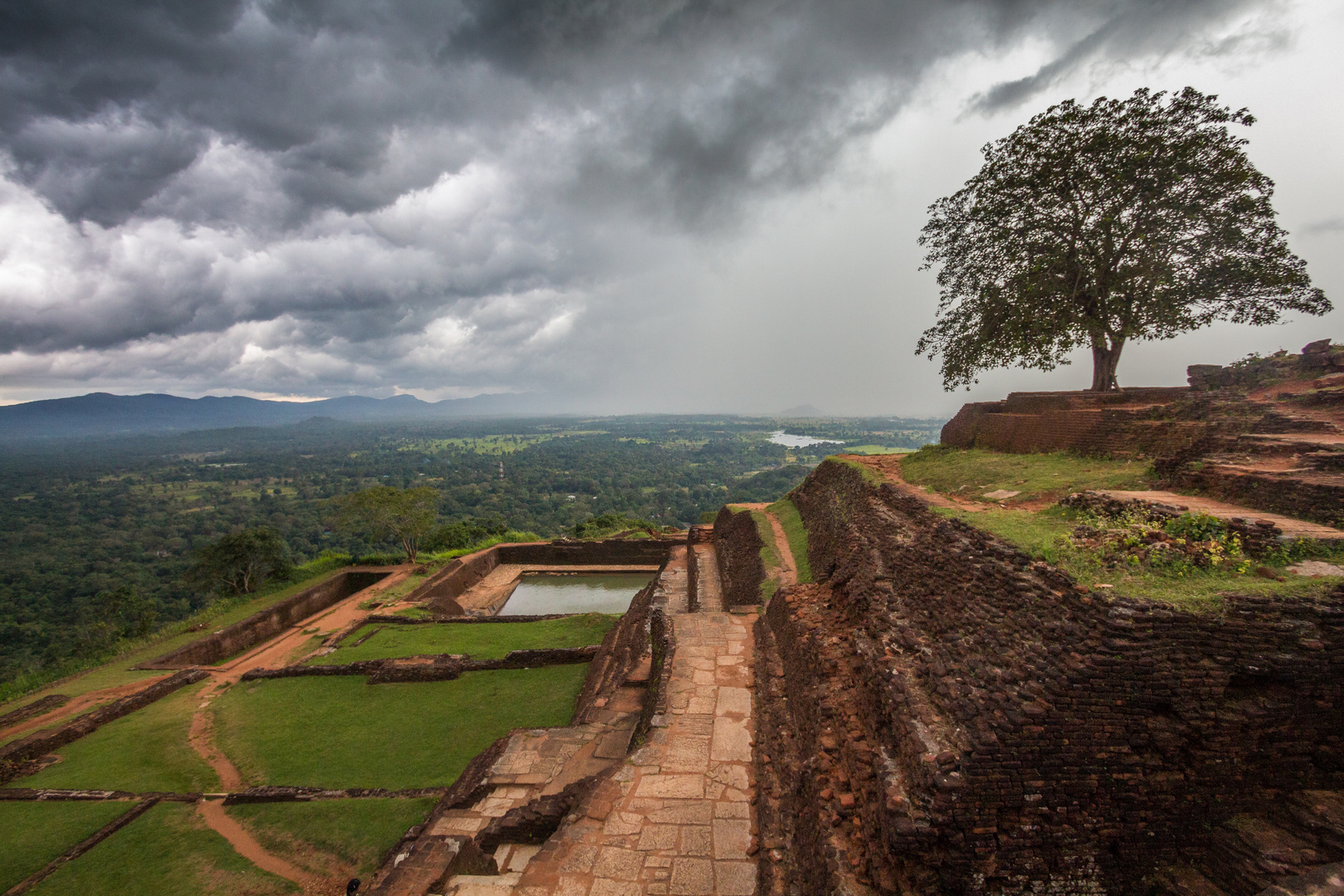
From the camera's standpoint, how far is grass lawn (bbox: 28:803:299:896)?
6.31 m

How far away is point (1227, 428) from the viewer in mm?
6402

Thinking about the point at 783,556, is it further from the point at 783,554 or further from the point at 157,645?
the point at 157,645

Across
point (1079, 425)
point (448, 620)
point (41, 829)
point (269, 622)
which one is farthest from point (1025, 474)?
point (269, 622)

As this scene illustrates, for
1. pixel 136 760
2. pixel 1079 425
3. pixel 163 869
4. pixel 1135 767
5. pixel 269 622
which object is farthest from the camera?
pixel 269 622

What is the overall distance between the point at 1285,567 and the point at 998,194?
34.6 feet

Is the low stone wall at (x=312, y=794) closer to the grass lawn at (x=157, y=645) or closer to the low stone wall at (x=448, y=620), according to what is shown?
the low stone wall at (x=448, y=620)

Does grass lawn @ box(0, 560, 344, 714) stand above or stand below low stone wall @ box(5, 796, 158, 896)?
below

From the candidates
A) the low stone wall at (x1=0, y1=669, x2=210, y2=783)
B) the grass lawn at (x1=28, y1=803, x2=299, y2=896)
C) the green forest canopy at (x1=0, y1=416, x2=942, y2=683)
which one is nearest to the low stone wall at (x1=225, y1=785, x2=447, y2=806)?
the grass lawn at (x1=28, y1=803, x2=299, y2=896)

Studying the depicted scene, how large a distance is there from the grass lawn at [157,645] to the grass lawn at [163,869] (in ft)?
26.2

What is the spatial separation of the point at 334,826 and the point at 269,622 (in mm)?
→ 13419

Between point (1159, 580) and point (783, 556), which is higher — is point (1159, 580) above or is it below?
above

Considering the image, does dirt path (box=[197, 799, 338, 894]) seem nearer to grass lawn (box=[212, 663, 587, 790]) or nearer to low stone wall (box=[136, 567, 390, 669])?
grass lawn (box=[212, 663, 587, 790])

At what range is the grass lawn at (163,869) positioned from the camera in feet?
20.7

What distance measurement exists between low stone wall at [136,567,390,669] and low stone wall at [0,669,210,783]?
1.64 metres
